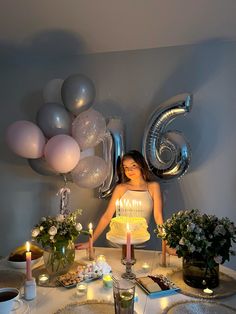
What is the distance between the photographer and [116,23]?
1.92 meters

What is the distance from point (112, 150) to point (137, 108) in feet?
1.42

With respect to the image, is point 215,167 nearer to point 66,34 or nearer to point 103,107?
point 103,107

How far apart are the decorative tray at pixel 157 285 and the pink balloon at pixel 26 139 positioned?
102 centimetres

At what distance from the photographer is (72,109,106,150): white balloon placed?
1888 mm

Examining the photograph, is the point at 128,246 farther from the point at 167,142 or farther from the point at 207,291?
the point at 167,142

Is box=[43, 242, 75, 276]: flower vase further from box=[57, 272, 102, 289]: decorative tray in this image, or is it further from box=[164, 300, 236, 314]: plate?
box=[164, 300, 236, 314]: plate

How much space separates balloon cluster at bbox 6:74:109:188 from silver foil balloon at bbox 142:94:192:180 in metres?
0.38

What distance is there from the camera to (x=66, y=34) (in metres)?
2.10

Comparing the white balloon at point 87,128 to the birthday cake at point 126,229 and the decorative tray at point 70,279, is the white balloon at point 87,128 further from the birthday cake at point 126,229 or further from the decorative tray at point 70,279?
the decorative tray at point 70,279

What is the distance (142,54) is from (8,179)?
1.60 meters

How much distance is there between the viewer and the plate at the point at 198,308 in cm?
111

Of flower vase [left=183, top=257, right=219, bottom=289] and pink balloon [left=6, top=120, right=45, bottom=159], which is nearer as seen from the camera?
flower vase [left=183, top=257, right=219, bottom=289]

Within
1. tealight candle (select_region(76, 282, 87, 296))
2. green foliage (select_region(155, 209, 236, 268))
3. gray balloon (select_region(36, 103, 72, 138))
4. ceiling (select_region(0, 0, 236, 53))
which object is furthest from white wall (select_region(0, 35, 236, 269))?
tealight candle (select_region(76, 282, 87, 296))

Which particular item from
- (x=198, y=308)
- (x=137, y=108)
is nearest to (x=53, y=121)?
(x=137, y=108)
